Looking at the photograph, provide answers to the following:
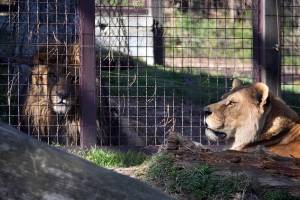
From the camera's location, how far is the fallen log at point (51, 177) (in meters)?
2.79

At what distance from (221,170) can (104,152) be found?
7.62 ft

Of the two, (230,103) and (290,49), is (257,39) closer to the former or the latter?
(230,103)

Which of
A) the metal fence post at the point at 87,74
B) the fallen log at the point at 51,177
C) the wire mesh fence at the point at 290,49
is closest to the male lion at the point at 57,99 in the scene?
the metal fence post at the point at 87,74

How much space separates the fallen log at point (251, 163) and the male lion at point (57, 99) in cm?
241

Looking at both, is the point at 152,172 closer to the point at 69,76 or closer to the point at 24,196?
the point at 69,76

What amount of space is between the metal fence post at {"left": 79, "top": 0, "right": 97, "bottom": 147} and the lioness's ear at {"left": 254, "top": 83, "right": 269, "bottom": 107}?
185 centimetres

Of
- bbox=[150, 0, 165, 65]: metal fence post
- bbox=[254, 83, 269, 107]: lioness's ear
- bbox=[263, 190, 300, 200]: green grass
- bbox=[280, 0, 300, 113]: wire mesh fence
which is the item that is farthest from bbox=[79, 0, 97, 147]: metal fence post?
bbox=[263, 190, 300, 200]: green grass

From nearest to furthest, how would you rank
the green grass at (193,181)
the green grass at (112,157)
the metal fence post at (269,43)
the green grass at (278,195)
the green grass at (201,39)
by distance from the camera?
the green grass at (278,195)
the green grass at (193,181)
the green grass at (112,157)
the metal fence post at (269,43)
the green grass at (201,39)

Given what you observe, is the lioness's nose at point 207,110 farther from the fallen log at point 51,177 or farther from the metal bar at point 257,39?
the fallen log at point 51,177

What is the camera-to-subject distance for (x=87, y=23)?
845 centimetres

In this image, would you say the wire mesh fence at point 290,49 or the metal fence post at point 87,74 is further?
the wire mesh fence at point 290,49

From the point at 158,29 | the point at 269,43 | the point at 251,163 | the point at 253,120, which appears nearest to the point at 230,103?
the point at 253,120

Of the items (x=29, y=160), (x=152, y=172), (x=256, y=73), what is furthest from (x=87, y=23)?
(x=29, y=160)

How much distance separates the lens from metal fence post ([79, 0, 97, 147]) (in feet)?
27.7
